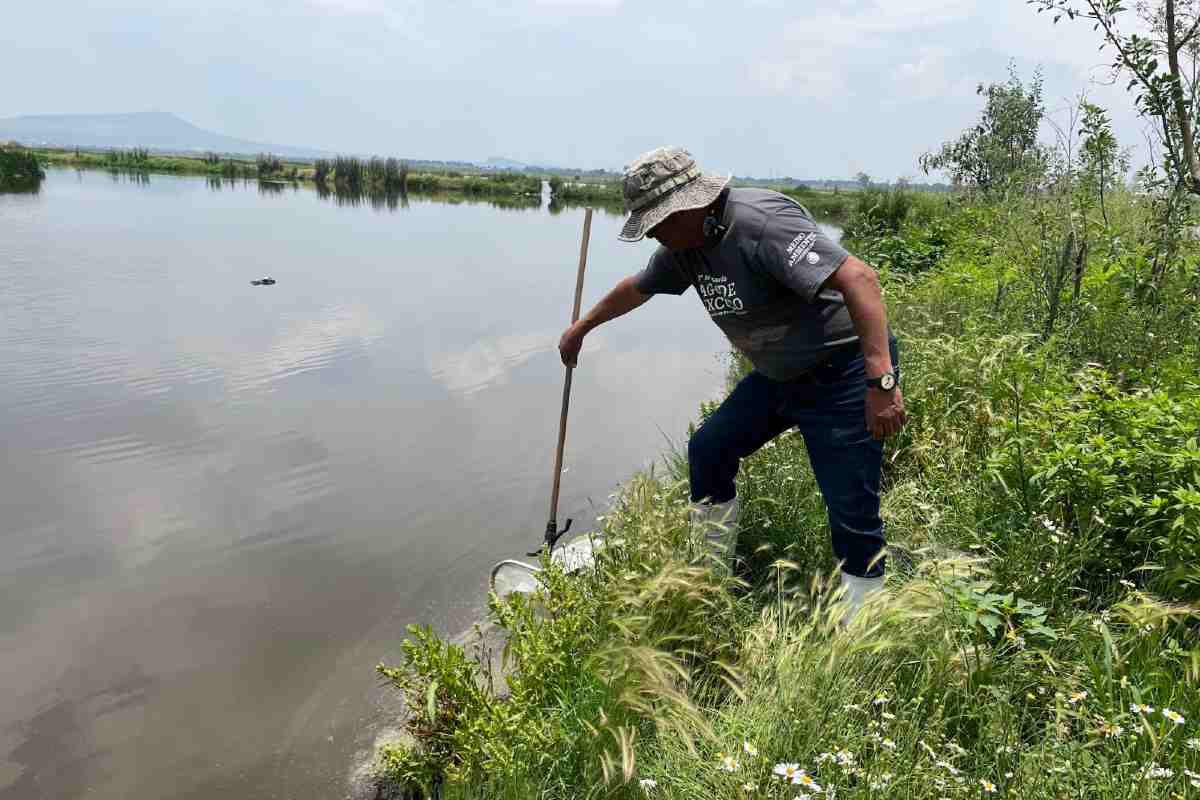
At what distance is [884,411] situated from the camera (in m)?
2.50

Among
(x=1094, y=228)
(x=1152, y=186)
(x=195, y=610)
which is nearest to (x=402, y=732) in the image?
(x=195, y=610)

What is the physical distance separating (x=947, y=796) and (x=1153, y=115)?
175 inches

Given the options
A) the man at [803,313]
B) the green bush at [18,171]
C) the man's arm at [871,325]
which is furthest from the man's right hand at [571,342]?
the green bush at [18,171]

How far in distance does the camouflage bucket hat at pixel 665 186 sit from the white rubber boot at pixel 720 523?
1.19 metres

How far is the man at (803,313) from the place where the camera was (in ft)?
8.06

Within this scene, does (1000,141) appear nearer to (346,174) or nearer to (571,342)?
(571,342)

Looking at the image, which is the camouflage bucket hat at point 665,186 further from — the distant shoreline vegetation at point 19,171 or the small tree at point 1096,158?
the distant shoreline vegetation at point 19,171

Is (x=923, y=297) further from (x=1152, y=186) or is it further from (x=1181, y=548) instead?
(x=1181, y=548)

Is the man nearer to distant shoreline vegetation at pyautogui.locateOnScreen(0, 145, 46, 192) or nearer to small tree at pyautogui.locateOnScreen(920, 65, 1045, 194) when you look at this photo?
small tree at pyautogui.locateOnScreen(920, 65, 1045, 194)

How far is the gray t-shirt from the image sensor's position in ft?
8.02

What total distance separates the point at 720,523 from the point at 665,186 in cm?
139

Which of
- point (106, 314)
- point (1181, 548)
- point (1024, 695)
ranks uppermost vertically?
point (1181, 548)

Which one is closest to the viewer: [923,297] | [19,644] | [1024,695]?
[1024,695]

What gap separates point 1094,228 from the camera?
236 inches
